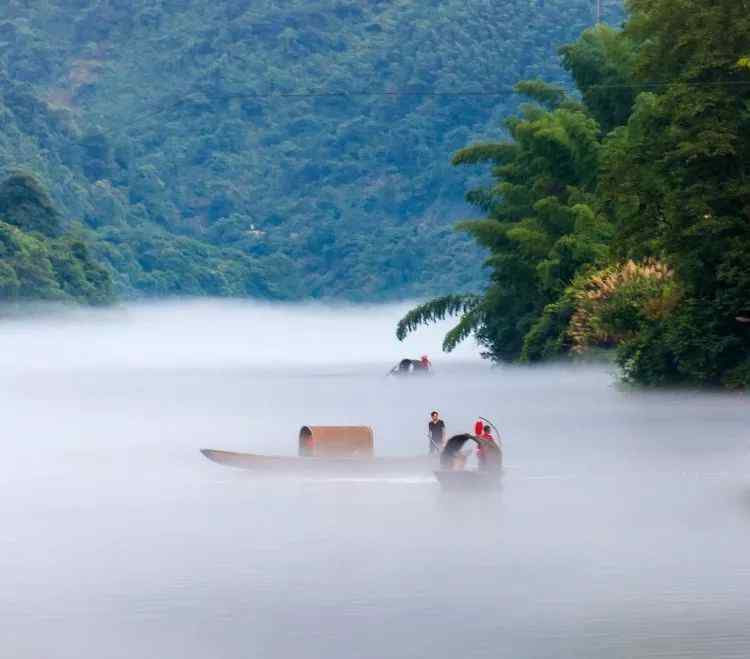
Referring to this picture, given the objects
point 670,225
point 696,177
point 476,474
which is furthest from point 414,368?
point 476,474

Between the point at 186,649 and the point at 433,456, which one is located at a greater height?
the point at 433,456

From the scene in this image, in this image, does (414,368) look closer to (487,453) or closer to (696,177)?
(696,177)

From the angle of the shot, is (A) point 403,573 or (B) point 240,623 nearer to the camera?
(B) point 240,623

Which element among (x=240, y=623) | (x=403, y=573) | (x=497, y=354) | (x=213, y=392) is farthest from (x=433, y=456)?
(x=497, y=354)

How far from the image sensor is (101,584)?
29031 mm

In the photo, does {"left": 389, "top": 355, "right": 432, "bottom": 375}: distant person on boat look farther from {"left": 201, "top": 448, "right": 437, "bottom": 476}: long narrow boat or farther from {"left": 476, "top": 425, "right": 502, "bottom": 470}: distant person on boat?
{"left": 476, "top": 425, "right": 502, "bottom": 470}: distant person on boat

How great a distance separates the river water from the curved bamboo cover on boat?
2.40ft

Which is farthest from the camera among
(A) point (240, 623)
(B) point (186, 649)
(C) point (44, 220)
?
(C) point (44, 220)

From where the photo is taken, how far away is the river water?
24766 millimetres

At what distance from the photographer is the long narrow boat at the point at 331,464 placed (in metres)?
42.8

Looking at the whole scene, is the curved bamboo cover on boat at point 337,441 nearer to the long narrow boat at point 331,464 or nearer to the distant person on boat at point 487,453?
the long narrow boat at point 331,464

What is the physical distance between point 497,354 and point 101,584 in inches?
2744

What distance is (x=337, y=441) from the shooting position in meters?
44.3

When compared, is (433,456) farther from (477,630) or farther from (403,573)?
(477,630)
